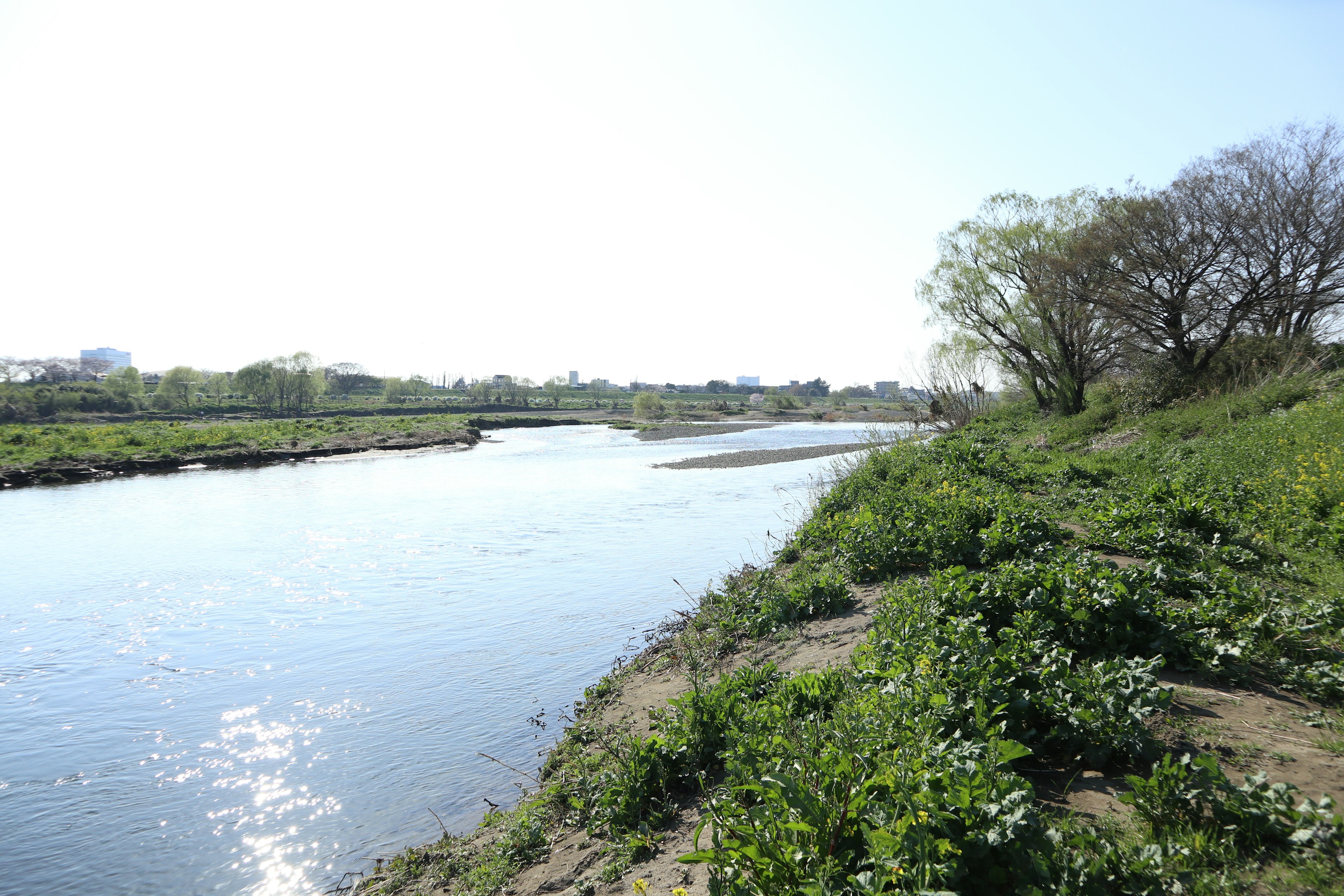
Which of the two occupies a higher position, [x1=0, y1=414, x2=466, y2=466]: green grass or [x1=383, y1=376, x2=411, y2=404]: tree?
[x1=383, y1=376, x2=411, y2=404]: tree

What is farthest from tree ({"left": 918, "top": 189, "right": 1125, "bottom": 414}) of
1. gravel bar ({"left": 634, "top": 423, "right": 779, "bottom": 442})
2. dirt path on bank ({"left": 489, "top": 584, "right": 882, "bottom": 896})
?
gravel bar ({"left": 634, "top": 423, "right": 779, "bottom": 442})

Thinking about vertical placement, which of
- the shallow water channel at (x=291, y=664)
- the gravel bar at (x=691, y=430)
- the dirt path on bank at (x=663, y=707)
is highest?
the gravel bar at (x=691, y=430)

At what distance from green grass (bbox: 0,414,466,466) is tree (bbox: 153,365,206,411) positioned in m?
28.0

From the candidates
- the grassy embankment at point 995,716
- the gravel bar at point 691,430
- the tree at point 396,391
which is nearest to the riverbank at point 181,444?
the gravel bar at point 691,430

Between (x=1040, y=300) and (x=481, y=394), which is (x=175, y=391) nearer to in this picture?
(x=481, y=394)

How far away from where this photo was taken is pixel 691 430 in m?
82.5

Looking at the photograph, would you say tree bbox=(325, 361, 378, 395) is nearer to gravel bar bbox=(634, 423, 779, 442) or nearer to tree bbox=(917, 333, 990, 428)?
gravel bar bbox=(634, 423, 779, 442)

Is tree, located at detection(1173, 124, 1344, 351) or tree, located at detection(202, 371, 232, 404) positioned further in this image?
tree, located at detection(202, 371, 232, 404)

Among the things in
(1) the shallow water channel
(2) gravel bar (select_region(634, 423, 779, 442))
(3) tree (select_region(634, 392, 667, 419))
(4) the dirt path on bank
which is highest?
(3) tree (select_region(634, 392, 667, 419))

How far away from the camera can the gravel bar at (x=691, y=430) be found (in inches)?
2901

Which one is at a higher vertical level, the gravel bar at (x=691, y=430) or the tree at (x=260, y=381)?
the tree at (x=260, y=381)

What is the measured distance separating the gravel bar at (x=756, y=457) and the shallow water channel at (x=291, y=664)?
15.8m

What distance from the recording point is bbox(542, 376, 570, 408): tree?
14088cm

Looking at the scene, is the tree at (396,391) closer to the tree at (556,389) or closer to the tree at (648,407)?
the tree at (556,389)
